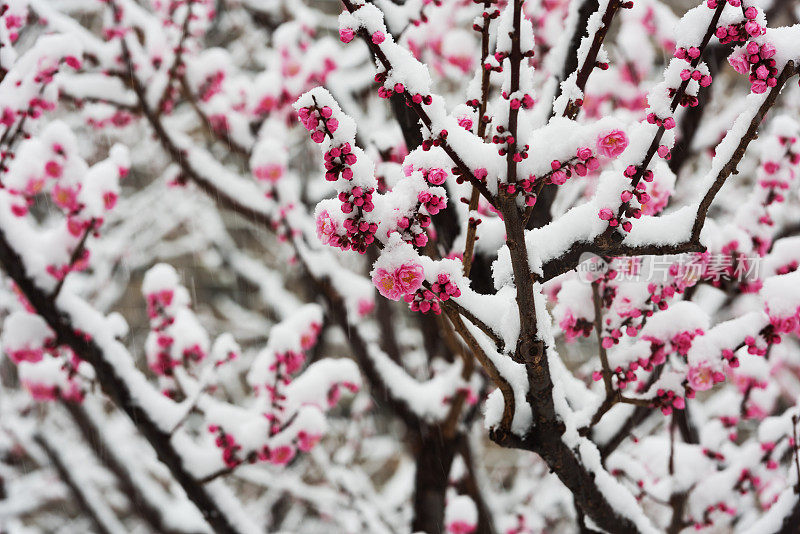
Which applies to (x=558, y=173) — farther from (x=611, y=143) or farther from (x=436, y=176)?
(x=436, y=176)

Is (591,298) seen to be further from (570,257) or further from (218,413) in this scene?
(218,413)

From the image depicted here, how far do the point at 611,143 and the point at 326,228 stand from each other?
1.97ft

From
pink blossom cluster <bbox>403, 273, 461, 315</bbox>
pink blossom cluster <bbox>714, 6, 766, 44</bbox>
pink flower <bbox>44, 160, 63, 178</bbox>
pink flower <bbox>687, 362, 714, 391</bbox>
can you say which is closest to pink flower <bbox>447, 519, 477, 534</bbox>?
pink flower <bbox>687, 362, 714, 391</bbox>

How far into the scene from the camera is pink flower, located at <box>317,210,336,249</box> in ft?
3.84

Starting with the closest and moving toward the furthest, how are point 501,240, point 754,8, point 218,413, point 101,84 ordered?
point 754,8, point 501,240, point 218,413, point 101,84

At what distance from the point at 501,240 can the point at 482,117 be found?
28.6 inches

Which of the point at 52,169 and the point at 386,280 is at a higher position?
the point at 52,169

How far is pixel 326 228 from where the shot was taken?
3.90 ft

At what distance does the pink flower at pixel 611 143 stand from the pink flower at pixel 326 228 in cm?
56

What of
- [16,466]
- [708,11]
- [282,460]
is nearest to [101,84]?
[282,460]

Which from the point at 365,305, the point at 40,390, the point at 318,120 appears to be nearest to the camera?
the point at 318,120

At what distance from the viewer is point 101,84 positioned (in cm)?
368

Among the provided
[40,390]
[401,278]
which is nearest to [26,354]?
[40,390]

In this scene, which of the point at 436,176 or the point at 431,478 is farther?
the point at 431,478
